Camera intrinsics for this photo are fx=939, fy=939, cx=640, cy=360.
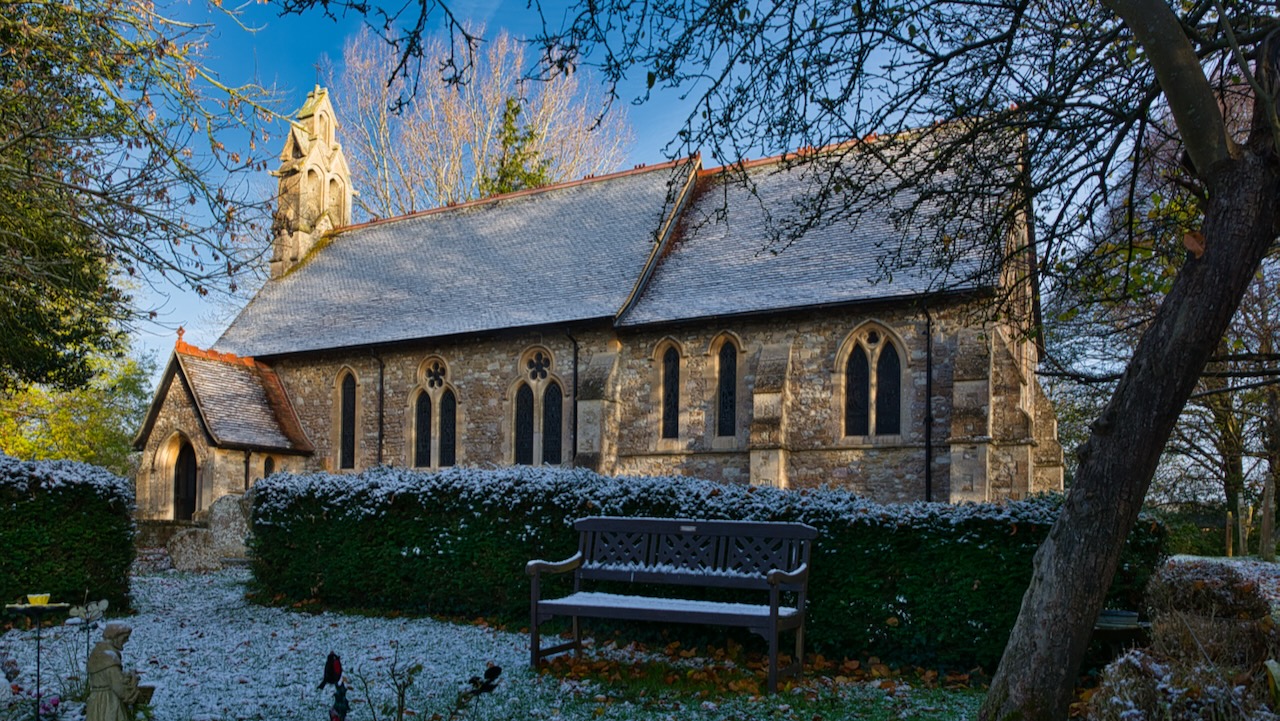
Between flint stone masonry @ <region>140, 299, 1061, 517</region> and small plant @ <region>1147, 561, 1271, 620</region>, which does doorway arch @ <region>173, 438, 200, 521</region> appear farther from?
small plant @ <region>1147, 561, 1271, 620</region>

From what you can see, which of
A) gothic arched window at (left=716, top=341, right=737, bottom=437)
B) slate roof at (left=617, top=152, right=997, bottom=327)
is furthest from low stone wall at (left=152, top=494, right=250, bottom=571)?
gothic arched window at (left=716, top=341, right=737, bottom=437)

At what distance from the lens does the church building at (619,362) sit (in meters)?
17.1

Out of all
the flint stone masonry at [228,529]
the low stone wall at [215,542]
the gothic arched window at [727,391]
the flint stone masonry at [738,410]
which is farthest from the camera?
the gothic arched window at [727,391]

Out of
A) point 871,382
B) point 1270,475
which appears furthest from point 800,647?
point 1270,475

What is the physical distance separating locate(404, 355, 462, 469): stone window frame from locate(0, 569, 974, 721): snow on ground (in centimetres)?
1049

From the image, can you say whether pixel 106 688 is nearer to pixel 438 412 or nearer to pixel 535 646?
pixel 535 646

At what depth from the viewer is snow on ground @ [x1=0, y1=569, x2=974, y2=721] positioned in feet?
22.2

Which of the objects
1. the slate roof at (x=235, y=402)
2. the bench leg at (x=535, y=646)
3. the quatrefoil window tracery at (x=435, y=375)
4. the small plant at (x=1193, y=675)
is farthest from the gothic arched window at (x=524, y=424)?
the small plant at (x=1193, y=675)

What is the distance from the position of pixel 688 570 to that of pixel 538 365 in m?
12.9

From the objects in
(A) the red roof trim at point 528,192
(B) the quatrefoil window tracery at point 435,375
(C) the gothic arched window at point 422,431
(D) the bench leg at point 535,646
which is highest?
(A) the red roof trim at point 528,192

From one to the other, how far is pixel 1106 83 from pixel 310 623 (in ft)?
32.5

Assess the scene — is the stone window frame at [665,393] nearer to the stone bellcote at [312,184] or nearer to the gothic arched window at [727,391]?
the gothic arched window at [727,391]

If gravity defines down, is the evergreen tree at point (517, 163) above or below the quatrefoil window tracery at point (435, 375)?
above

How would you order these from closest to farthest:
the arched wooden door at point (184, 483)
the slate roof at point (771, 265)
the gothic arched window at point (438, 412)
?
the slate roof at point (771, 265) → the gothic arched window at point (438, 412) → the arched wooden door at point (184, 483)
